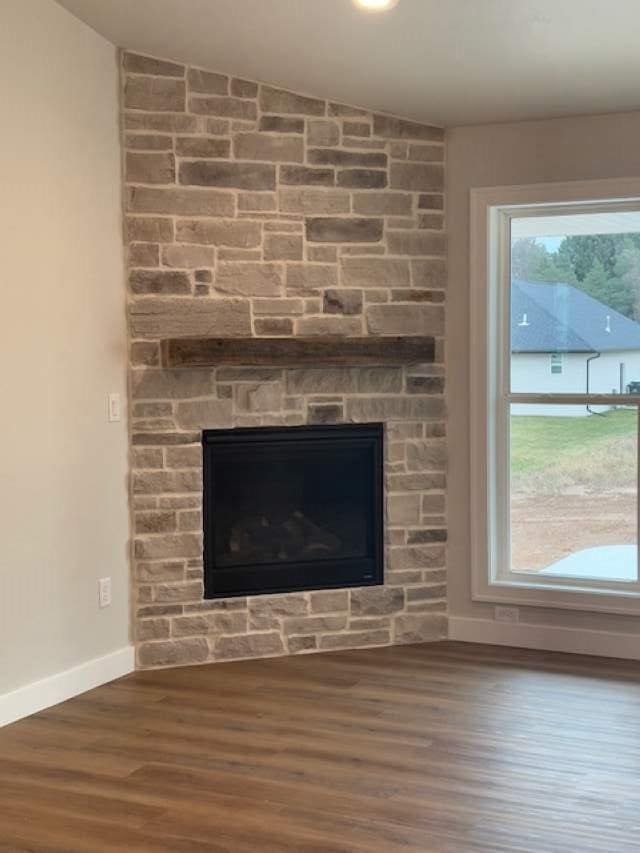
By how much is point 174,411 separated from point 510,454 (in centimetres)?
165

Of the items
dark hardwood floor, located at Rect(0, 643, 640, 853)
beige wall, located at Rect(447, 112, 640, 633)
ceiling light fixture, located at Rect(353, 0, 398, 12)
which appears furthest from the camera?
beige wall, located at Rect(447, 112, 640, 633)

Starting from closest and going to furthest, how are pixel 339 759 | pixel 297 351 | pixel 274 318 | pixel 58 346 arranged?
pixel 339 759, pixel 58 346, pixel 297 351, pixel 274 318

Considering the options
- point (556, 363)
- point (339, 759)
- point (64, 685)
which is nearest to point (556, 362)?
point (556, 363)

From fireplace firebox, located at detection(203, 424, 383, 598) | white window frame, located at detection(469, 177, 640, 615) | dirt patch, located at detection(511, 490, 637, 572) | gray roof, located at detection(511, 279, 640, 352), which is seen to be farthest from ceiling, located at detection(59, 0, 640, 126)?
dirt patch, located at detection(511, 490, 637, 572)

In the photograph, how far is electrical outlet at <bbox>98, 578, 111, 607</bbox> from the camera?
4.41 meters

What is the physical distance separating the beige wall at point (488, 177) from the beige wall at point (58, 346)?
5.21ft

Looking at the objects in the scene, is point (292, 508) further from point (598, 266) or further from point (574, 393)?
point (598, 266)

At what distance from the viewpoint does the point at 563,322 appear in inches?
191

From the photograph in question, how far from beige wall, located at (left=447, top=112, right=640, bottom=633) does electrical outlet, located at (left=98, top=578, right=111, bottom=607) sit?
1.66 meters

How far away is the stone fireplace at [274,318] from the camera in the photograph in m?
4.54

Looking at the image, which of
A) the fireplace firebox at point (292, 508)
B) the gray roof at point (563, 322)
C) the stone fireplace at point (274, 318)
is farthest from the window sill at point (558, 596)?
the gray roof at point (563, 322)

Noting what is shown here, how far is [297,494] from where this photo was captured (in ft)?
16.2

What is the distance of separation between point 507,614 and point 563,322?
1.43 metres

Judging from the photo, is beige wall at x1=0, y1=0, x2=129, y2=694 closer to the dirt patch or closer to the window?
the dirt patch
